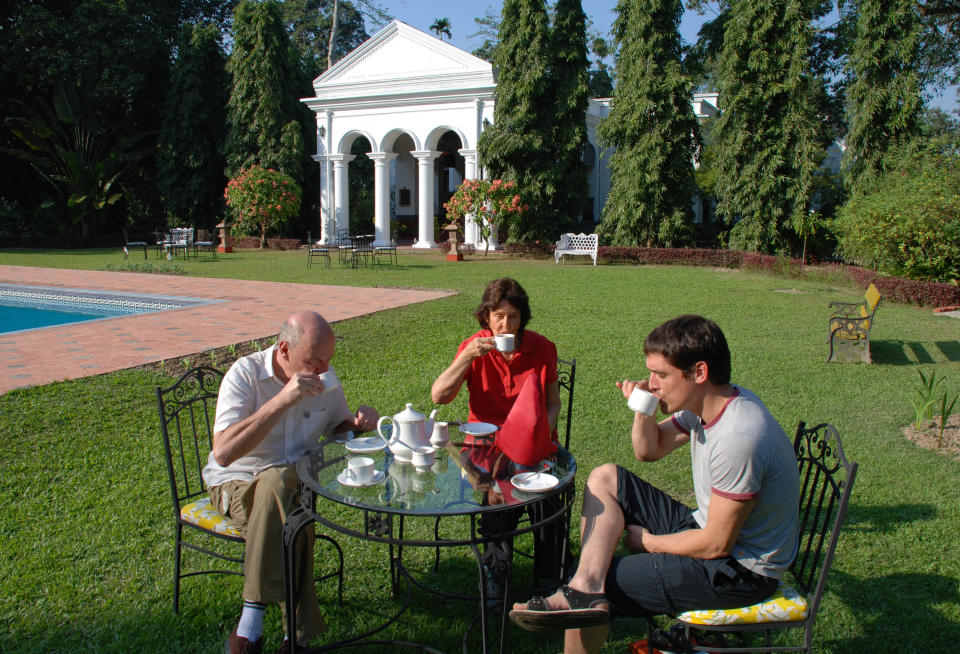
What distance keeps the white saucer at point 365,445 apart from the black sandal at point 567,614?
34.9 inches

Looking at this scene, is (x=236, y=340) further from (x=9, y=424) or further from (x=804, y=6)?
(x=804, y=6)

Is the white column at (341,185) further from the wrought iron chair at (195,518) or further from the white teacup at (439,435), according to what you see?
the white teacup at (439,435)

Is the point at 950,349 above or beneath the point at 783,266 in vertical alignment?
beneath

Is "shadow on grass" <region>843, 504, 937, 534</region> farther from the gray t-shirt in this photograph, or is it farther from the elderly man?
the elderly man

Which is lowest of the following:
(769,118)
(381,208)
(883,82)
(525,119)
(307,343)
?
(307,343)

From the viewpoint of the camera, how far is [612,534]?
2311 millimetres

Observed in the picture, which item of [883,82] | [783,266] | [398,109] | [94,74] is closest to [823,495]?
[783,266]

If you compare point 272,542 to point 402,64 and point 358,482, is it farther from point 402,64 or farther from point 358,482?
point 402,64

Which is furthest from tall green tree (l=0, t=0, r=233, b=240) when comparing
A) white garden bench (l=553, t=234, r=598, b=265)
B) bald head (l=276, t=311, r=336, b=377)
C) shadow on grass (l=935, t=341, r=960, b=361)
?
bald head (l=276, t=311, r=336, b=377)

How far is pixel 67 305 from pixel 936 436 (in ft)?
42.5

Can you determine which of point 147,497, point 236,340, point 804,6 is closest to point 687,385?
point 147,497

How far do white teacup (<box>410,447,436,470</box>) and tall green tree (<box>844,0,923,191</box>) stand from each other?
58.2ft

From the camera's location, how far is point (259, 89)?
86.8ft

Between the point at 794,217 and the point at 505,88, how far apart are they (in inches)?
383
